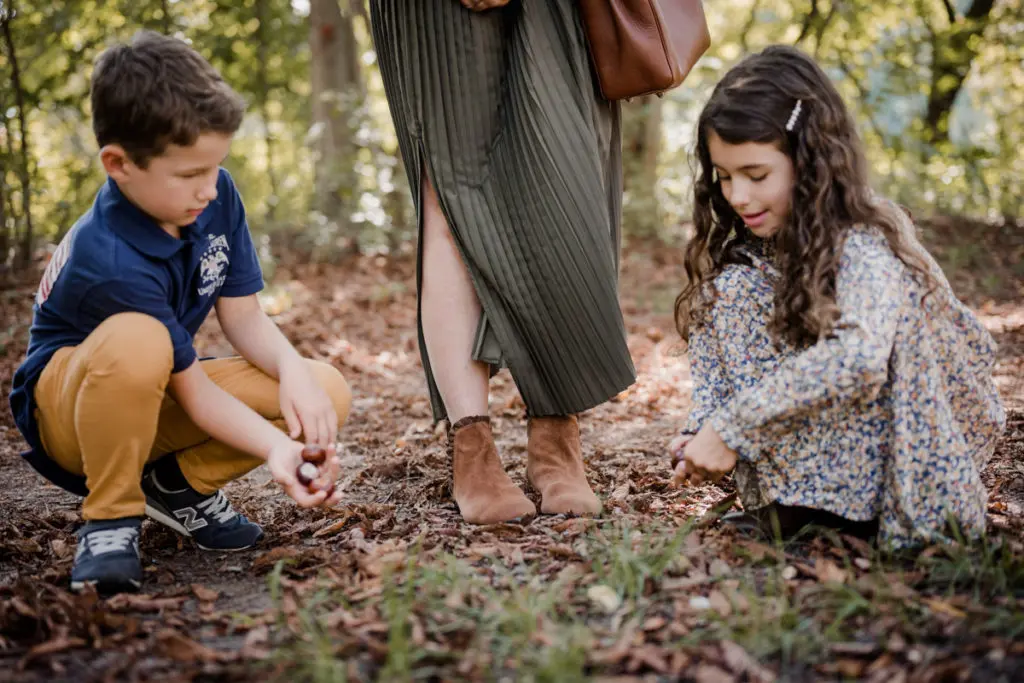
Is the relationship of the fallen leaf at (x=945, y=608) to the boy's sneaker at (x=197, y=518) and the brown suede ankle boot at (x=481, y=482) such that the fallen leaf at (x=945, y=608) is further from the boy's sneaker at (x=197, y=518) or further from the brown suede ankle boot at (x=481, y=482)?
the boy's sneaker at (x=197, y=518)

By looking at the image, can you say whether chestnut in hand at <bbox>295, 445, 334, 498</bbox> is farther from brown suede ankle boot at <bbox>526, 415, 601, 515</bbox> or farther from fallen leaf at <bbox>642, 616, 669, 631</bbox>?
fallen leaf at <bbox>642, 616, 669, 631</bbox>

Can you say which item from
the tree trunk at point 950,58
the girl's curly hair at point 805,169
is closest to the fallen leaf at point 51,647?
the girl's curly hair at point 805,169

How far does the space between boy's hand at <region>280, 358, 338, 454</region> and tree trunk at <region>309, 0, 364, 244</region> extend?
187 inches

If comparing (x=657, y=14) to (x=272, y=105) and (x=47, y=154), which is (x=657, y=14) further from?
(x=272, y=105)

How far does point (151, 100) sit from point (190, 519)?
105cm

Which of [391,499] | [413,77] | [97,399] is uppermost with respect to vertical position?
[413,77]

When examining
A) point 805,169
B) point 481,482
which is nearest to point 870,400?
point 805,169

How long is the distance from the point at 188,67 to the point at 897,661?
74.2 inches

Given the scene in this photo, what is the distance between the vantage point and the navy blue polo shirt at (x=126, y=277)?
204 cm

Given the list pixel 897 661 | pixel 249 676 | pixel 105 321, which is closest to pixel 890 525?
pixel 897 661

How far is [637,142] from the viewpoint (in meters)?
7.66

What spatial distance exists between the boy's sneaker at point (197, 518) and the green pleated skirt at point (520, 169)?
784mm

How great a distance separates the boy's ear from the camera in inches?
79.2

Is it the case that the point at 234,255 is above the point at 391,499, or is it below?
above
